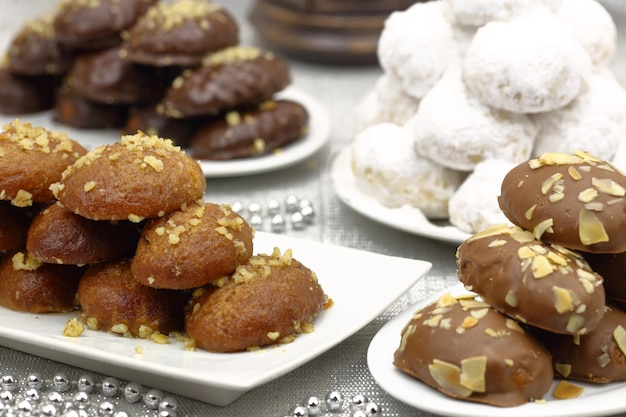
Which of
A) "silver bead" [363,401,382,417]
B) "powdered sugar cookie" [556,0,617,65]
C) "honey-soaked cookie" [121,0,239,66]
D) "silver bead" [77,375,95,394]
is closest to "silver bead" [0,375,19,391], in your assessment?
"silver bead" [77,375,95,394]

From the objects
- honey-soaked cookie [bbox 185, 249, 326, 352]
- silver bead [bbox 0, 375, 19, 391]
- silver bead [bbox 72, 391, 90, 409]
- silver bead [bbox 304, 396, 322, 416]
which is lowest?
silver bead [bbox 0, 375, 19, 391]

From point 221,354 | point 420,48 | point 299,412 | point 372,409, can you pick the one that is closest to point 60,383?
point 221,354

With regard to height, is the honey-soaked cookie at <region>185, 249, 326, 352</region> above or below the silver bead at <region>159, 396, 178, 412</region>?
above

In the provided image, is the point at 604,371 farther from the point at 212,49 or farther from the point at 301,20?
the point at 301,20

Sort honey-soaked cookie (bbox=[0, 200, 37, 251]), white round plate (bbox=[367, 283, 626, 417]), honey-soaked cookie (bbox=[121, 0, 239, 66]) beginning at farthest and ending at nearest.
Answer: honey-soaked cookie (bbox=[121, 0, 239, 66])
honey-soaked cookie (bbox=[0, 200, 37, 251])
white round plate (bbox=[367, 283, 626, 417])

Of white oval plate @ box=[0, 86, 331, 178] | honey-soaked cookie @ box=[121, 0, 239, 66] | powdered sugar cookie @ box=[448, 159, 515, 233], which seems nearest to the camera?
powdered sugar cookie @ box=[448, 159, 515, 233]

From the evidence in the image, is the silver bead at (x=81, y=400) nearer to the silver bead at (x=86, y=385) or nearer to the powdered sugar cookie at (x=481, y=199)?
the silver bead at (x=86, y=385)

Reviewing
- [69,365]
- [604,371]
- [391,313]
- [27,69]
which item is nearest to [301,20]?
[27,69]

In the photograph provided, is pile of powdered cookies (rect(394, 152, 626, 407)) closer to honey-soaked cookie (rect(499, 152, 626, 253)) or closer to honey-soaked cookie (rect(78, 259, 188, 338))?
honey-soaked cookie (rect(499, 152, 626, 253))

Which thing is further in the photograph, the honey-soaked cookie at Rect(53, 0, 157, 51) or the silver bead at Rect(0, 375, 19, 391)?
the honey-soaked cookie at Rect(53, 0, 157, 51)
